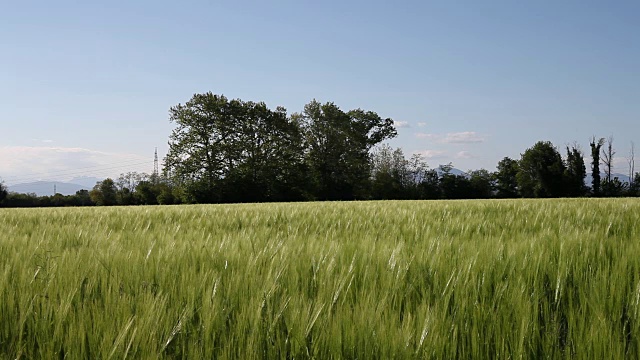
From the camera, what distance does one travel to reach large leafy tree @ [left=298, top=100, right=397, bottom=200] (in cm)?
4753

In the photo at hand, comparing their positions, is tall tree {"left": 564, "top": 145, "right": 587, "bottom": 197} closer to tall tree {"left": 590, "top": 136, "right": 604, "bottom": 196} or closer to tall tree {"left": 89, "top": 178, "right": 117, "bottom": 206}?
tall tree {"left": 590, "top": 136, "right": 604, "bottom": 196}

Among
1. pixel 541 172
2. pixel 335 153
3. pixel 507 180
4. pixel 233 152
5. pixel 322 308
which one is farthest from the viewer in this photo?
pixel 507 180

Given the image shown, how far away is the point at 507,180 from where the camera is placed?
68812 mm

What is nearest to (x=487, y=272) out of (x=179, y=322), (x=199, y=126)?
(x=179, y=322)

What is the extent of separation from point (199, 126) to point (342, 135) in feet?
56.4

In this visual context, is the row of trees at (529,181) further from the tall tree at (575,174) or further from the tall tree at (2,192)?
the tall tree at (2,192)

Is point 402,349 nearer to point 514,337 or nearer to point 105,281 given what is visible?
point 514,337

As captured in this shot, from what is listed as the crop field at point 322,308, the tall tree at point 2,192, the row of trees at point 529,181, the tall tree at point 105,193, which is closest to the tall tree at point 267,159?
the row of trees at point 529,181

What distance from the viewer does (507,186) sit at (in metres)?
68.2

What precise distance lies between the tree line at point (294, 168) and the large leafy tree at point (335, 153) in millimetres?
123

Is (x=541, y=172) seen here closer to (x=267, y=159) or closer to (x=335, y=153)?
(x=335, y=153)

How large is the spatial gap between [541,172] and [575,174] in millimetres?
5495

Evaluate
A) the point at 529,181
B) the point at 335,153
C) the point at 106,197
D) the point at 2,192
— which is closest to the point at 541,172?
the point at 529,181

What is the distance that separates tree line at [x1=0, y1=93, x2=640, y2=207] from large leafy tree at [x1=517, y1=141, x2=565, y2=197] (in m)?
0.15
